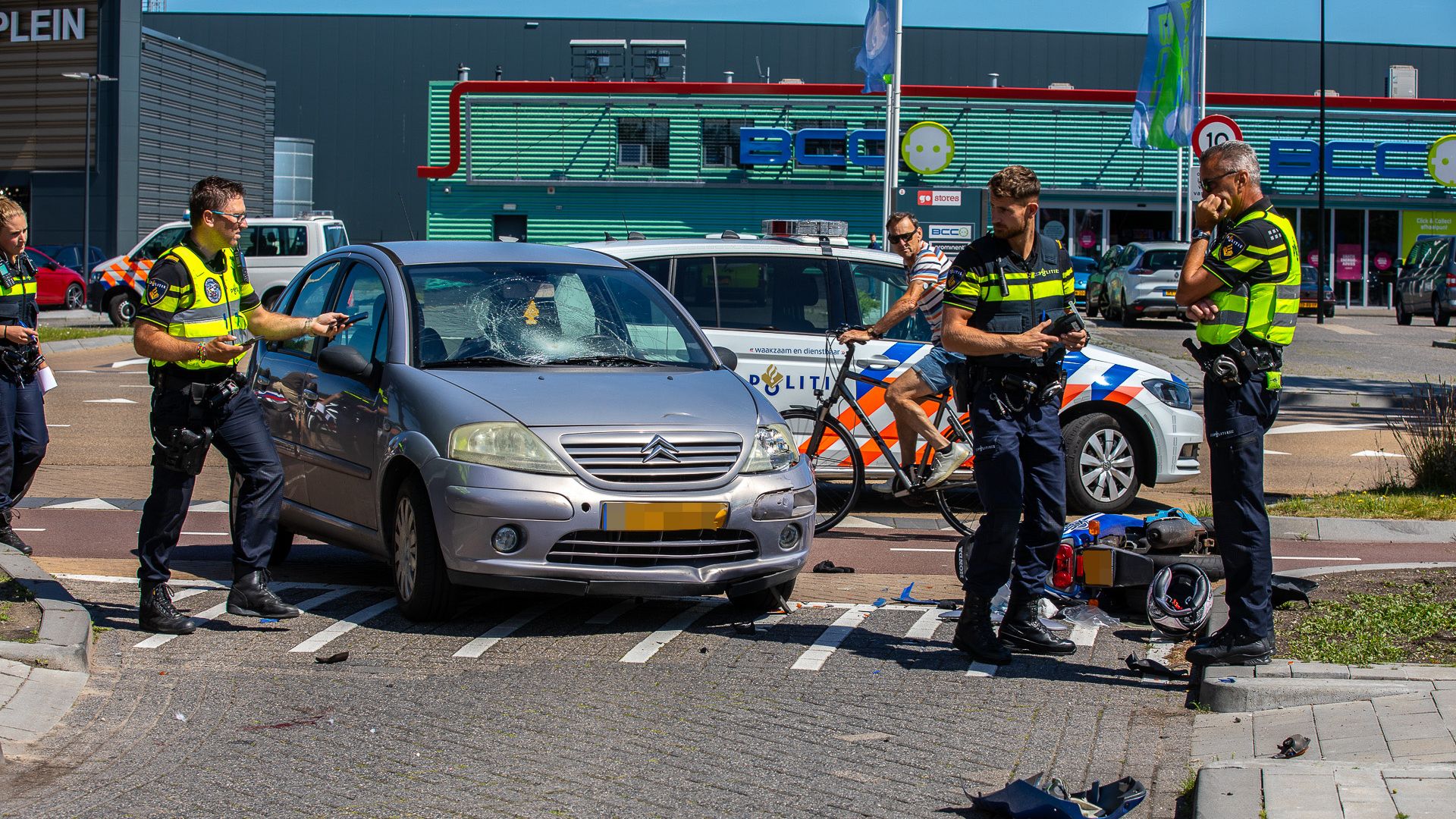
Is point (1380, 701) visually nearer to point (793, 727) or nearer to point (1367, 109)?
point (793, 727)

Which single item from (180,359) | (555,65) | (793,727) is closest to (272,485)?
(180,359)

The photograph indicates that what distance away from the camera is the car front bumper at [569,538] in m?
6.43

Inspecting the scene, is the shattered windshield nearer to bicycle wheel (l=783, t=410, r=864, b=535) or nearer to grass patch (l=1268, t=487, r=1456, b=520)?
bicycle wheel (l=783, t=410, r=864, b=535)

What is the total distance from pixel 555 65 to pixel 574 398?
5439 cm

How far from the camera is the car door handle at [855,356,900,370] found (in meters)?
10.1

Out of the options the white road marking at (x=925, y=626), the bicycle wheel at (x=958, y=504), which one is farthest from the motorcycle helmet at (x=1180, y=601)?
the bicycle wheel at (x=958, y=504)

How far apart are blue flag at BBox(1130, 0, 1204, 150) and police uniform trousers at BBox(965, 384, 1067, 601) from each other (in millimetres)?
24909

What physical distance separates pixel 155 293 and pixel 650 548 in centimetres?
227

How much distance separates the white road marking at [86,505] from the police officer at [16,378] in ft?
5.59

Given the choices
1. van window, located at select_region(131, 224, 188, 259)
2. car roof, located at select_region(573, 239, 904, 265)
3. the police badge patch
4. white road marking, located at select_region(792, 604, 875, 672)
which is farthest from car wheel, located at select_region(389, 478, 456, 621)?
van window, located at select_region(131, 224, 188, 259)

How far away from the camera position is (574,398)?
6789 mm

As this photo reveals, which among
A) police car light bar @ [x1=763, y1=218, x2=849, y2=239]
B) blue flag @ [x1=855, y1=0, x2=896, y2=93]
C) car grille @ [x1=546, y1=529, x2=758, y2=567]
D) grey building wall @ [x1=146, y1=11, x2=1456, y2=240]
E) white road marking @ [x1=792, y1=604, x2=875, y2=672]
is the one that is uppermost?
grey building wall @ [x1=146, y1=11, x2=1456, y2=240]

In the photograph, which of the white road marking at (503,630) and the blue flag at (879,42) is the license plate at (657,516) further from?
the blue flag at (879,42)

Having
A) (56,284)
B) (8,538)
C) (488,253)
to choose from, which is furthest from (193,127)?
(488,253)
